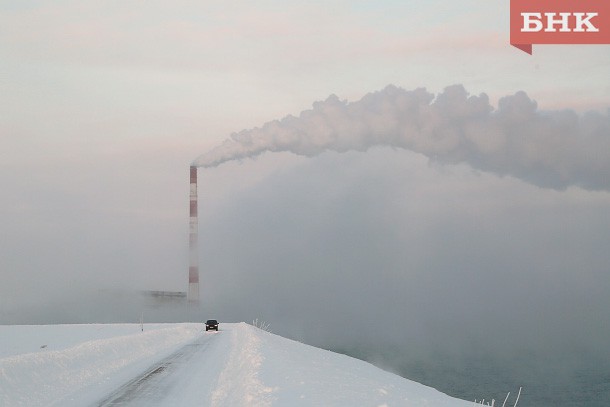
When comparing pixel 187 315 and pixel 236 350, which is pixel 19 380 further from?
pixel 187 315

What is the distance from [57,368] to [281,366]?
10350 mm

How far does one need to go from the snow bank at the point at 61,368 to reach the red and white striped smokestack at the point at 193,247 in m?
86.5

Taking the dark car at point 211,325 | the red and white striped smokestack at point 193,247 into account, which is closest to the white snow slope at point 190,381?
the dark car at point 211,325

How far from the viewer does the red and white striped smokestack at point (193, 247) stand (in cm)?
13888

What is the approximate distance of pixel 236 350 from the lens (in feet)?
153

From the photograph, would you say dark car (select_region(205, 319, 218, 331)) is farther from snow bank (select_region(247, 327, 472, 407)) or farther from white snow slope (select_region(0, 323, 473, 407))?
snow bank (select_region(247, 327, 472, 407))

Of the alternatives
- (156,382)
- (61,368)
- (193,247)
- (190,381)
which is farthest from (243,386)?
(193,247)

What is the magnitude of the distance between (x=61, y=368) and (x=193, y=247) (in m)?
109

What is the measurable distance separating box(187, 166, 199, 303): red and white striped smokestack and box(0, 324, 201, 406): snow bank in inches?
3404

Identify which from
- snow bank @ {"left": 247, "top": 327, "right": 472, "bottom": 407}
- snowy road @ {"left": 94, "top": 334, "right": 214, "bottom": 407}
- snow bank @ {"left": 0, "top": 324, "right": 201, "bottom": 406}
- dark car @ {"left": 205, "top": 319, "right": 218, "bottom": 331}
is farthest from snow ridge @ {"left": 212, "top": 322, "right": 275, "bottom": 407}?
dark car @ {"left": 205, "top": 319, "right": 218, "bottom": 331}

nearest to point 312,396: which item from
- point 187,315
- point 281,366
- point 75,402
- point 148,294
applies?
point 75,402

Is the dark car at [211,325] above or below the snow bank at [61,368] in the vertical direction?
below

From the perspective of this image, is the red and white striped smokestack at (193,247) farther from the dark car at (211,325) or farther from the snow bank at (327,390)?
the snow bank at (327,390)

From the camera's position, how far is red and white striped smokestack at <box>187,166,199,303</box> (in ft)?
456
